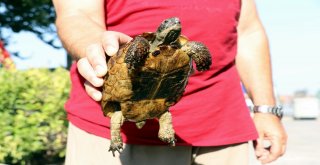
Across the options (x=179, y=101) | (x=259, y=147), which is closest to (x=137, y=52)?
(x=179, y=101)

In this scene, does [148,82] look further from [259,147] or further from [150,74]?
[259,147]

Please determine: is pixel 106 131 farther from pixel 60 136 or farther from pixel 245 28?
pixel 60 136

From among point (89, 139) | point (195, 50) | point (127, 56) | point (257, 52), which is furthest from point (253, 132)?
point (127, 56)

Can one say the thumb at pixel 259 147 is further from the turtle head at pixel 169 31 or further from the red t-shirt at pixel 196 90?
the turtle head at pixel 169 31

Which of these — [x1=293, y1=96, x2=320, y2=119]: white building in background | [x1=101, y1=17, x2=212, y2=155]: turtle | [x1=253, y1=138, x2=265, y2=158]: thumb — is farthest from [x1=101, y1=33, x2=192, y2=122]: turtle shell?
[x1=293, y1=96, x2=320, y2=119]: white building in background

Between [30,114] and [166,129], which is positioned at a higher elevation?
[166,129]

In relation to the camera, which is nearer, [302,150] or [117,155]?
[117,155]

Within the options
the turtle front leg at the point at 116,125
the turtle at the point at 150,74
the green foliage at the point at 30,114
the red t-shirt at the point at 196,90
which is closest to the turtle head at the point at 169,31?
the turtle at the point at 150,74

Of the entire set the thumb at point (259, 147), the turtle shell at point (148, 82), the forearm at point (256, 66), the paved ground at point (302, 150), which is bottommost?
the paved ground at point (302, 150)

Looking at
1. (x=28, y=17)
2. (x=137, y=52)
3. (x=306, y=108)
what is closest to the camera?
(x=137, y=52)
